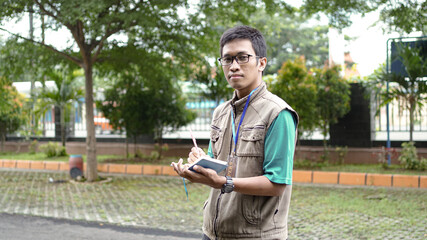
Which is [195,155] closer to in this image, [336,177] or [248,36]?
[248,36]

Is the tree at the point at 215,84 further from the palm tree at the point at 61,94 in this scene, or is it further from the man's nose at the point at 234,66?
the man's nose at the point at 234,66

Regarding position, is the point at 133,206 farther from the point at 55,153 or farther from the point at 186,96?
the point at 55,153

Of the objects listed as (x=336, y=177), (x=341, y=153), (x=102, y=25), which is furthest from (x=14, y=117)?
(x=336, y=177)

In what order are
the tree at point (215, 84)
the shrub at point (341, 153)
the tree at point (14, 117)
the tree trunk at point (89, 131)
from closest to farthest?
the tree trunk at point (89, 131) < the shrub at point (341, 153) < the tree at point (215, 84) < the tree at point (14, 117)

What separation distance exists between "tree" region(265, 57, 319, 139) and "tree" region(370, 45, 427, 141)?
1562 mm

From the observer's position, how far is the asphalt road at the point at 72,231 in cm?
580

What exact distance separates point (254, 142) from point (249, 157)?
71mm

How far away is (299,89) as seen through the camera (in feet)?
34.6

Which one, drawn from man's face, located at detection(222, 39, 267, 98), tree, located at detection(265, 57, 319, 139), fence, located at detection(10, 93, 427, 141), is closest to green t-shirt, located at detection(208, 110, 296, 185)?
man's face, located at detection(222, 39, 267, 98)

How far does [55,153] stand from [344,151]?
8.84 meters

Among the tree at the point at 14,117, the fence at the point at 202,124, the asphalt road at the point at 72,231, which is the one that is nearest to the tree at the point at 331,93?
the fence at the point at 202,124

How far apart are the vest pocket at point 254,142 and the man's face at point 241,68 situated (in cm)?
22

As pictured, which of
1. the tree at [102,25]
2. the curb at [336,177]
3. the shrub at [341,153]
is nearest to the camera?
the tree at [102,25]

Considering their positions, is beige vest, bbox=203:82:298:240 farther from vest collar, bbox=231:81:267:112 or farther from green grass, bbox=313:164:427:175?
green grass, bbox=313:164:427:175
